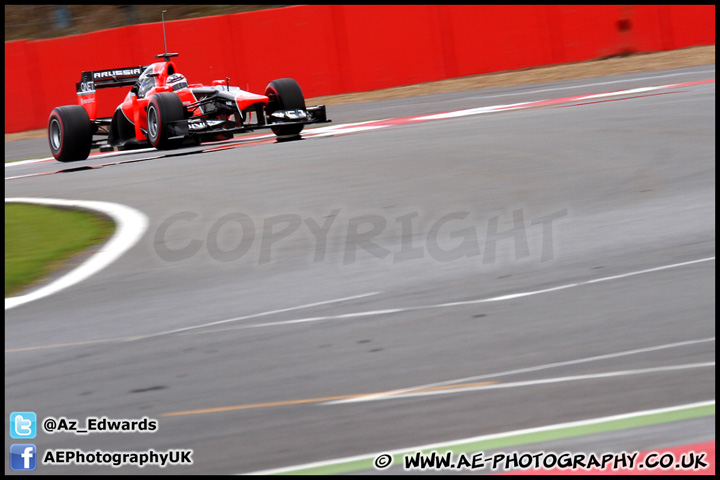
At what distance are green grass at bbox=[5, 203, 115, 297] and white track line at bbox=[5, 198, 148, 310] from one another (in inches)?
5.0

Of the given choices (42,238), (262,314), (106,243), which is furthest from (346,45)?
(262,314)

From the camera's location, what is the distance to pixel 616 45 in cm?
2433

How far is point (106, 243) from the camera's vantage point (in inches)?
272

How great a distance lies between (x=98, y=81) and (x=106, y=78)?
0.14 m

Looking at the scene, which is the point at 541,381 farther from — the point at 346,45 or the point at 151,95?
the point at 346,45

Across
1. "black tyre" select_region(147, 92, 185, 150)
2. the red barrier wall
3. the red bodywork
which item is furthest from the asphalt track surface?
the red barrier wall

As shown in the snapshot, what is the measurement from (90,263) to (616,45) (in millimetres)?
20703

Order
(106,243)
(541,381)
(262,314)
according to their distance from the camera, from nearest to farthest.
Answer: (541,381), (262,314), (106,243)

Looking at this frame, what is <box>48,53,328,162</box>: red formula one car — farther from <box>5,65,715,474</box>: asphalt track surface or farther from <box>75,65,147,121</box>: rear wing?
<box>5,65,715,474</box>: asphalt track surface

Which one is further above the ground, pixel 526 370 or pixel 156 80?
pixel 156 80

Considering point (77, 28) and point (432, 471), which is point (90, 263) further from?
point (77, 28)

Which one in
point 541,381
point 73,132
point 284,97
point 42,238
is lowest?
point 541,381

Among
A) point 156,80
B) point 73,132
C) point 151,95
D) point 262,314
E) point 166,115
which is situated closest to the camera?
point 262,314

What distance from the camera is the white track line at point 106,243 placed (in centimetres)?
575
